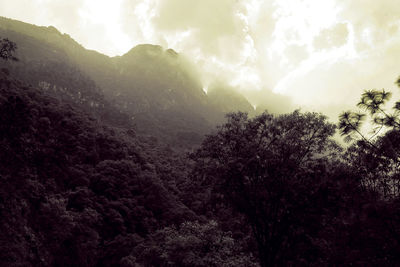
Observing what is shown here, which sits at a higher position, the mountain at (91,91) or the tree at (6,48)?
the mountain at (91,91)

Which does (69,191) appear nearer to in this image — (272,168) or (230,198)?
(230,198)

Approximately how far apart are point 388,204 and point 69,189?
53.2 meters

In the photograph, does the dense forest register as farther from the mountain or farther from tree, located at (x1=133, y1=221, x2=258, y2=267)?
the mountain

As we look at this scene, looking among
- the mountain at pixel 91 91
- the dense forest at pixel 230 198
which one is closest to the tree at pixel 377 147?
the dense forest at pixel 230 198

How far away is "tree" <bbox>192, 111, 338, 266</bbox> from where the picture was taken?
43.4 feet

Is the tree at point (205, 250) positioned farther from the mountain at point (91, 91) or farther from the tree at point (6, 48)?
the mountain at point (91, 91)

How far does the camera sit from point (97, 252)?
4216 centimetres

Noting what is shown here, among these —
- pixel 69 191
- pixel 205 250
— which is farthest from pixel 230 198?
pixel 69 191

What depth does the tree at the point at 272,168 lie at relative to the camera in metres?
13.2

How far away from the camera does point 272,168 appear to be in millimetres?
13461

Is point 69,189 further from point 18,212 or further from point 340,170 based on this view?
point 340,170

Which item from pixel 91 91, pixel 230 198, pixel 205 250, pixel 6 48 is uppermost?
pixel 91 91

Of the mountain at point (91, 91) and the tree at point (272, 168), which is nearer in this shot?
the tree at point (272, 168)

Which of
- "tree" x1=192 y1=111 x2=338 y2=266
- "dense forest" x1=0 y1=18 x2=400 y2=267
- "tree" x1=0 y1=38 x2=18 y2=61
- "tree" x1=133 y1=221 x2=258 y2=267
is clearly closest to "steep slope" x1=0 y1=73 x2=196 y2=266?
"dense forest" x1=0 y1=18 x2=400 y2=267
